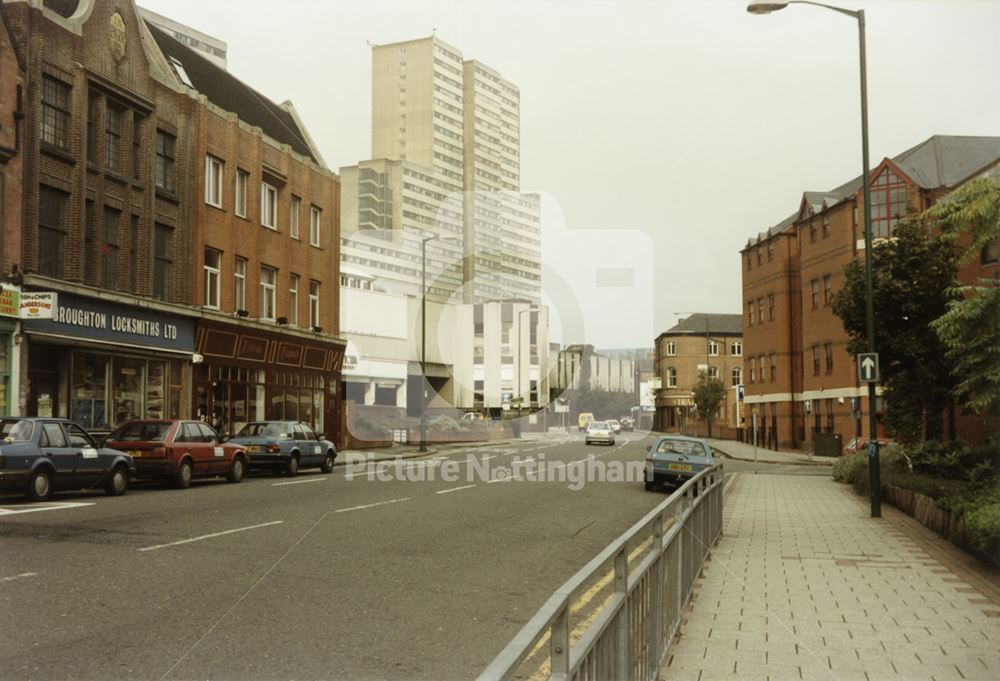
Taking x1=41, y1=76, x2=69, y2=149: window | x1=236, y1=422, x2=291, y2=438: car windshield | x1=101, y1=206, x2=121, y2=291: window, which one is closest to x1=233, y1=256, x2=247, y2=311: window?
x1=101, y1=206, x2=121, y2=291: window

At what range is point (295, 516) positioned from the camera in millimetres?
14703

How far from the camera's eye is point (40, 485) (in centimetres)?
1662

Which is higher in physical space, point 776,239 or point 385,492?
point 776,239

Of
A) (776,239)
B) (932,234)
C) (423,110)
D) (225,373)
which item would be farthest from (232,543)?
(423,110)

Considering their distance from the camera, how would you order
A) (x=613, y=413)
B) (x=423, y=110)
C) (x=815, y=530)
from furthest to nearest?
(x=423, y=110)
(x=613, y=413)
(x=815, y=530)

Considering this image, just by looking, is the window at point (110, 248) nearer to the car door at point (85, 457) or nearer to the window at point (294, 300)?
the car door at point (85, 457)

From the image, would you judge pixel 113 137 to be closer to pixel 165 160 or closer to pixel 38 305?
pixel 165 160

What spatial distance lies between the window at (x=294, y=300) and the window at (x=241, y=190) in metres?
4.40

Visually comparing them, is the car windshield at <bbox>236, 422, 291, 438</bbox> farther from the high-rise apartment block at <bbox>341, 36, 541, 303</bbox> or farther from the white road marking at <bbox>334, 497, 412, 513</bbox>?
the high-rise apartment block at <bbox>341, 36, 541, 303</bbox>

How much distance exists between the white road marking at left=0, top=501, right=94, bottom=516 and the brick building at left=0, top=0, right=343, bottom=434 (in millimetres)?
7007

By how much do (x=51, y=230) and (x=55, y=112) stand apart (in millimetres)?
3254

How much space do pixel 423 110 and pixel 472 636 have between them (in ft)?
498

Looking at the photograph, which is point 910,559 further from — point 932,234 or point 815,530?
point 932,234

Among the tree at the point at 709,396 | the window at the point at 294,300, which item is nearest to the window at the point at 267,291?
the window at the point at 294,300
